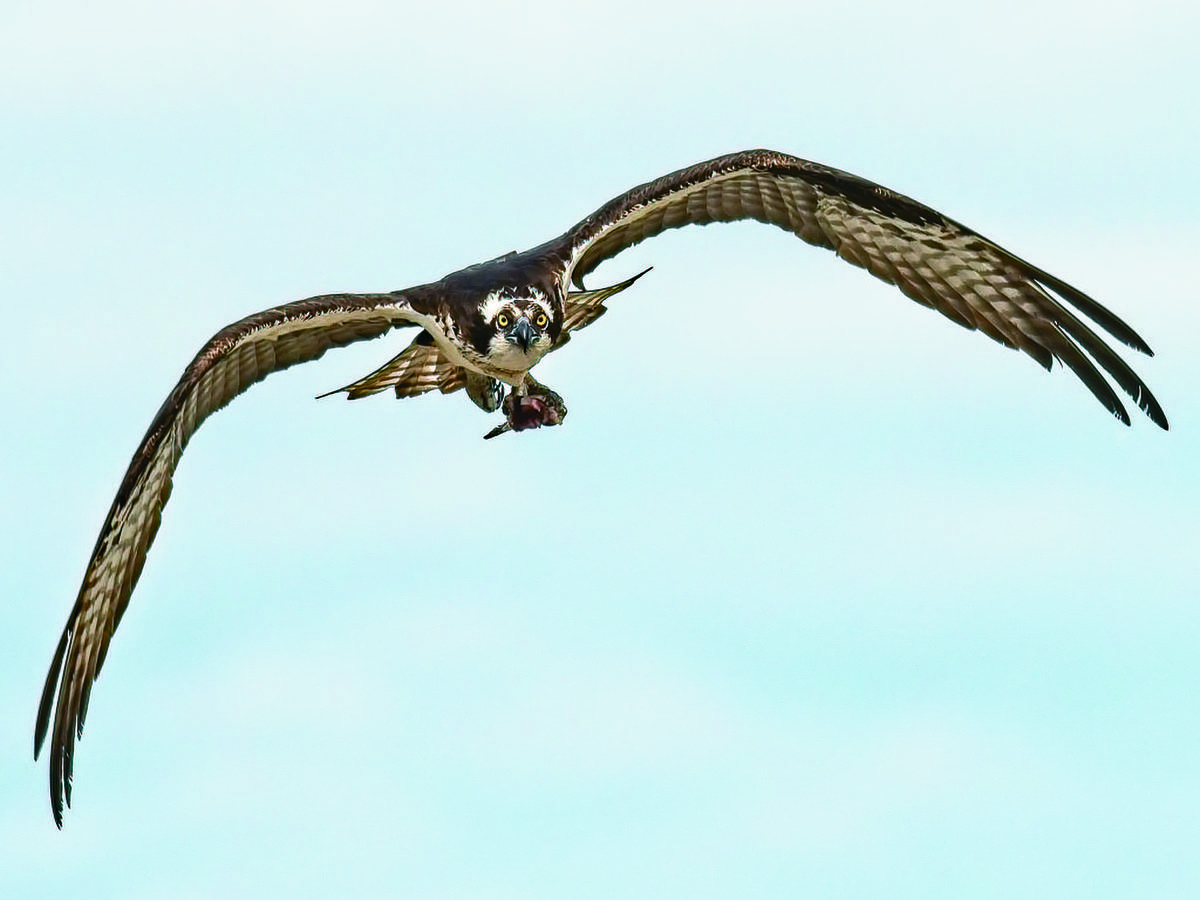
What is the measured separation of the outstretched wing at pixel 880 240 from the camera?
1529 centimetres

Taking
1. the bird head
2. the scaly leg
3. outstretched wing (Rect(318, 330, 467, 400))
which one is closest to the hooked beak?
the bird head

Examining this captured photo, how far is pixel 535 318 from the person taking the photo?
15281 millimetres

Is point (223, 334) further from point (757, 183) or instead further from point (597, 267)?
point (757, 183)

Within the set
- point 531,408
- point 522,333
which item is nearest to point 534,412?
point 531,408

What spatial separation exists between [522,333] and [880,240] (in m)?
2.96

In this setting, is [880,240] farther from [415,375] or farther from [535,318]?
[415,375]

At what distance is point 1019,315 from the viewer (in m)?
15.6

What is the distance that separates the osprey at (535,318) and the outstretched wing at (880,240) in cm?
1

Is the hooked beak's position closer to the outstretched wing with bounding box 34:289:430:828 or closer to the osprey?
the osprey

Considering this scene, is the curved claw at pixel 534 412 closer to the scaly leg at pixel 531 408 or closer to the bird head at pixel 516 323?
the scaly leg at pixel 531 408

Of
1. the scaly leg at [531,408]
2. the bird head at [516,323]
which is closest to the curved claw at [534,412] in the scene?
the scaly leg at [531,408]

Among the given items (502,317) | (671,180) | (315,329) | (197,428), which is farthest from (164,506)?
(671,180)

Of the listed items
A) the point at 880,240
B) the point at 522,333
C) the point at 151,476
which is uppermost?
the point at 880,240

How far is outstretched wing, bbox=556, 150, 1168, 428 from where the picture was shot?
15.3m
